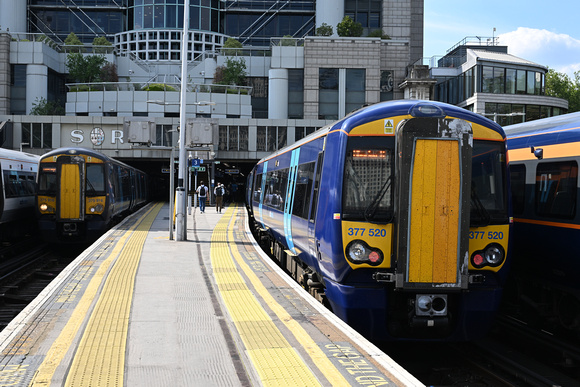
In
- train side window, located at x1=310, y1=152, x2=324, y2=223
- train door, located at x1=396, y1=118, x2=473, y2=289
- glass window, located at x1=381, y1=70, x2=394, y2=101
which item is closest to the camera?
train door, located at x1=396, y1=118, x2=473, y2=289

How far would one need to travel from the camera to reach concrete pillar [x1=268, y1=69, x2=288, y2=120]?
57688 millimetres

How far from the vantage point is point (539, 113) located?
53156 mm

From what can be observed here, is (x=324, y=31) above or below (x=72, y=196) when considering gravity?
above

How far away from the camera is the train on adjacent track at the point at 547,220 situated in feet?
28.6

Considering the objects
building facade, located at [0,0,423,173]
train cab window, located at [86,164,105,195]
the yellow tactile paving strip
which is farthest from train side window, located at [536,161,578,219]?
building facade, located at [0,0,423,173]

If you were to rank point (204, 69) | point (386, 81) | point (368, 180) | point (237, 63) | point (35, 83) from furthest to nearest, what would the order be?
point (204, 69), point (35, 83), point (386, 81), point (237, 63), point (368, 180)

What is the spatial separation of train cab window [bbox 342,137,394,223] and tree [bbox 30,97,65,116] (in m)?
53.6

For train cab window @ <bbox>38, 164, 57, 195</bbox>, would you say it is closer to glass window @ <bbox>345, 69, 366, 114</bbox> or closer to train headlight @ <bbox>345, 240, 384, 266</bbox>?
train headlight @ <bbox>345, 240, 384, 266</bbox>

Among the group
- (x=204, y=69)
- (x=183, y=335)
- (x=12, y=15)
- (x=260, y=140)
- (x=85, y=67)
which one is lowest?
(x=183, y=335)

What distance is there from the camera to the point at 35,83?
6038 cm

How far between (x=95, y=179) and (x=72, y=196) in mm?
946

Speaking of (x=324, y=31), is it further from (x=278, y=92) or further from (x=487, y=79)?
(x=487, y=79)

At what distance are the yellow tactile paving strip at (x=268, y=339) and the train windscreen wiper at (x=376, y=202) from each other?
161 cm

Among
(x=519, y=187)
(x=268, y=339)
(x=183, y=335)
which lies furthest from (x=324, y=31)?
(x=268, y=339)
